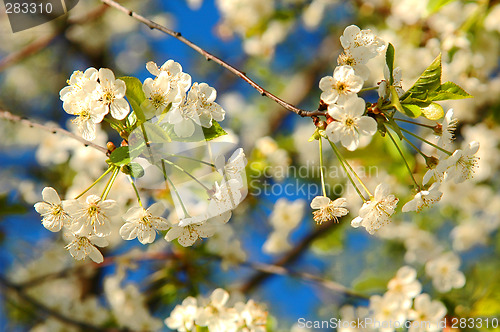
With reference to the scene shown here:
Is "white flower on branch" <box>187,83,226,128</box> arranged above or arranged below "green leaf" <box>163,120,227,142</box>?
above

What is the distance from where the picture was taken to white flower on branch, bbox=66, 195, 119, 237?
3.31ft

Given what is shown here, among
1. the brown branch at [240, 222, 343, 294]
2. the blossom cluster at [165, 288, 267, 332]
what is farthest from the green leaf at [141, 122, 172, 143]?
the brown branch at [240, 222, 343, 294]

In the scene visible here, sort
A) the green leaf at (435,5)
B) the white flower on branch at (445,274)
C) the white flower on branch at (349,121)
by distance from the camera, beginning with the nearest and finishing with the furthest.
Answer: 1. the white flower on branch at (349,121)
2. the green leaf at (435,5)
3. the white flower on branch at (445,274)

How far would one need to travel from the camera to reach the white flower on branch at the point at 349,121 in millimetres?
928

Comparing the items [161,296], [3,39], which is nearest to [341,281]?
[161,296]

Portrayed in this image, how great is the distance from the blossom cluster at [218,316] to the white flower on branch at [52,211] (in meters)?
0.72

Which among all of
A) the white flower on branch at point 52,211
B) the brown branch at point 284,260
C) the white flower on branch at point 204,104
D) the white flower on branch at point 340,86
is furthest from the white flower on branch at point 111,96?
the brown branch at point 284,260

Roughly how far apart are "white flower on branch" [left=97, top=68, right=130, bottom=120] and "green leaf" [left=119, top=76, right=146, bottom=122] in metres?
0.02

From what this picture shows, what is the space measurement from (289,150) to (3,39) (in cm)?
282

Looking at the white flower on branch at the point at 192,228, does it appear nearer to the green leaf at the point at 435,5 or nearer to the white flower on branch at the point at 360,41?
the white flower on branch at the point at 360,41

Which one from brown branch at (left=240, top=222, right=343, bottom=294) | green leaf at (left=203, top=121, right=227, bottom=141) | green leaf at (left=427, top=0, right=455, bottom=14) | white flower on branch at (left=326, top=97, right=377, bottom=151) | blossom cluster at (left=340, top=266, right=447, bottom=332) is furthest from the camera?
brown branch at (left=240, top=222, right=343, bottom=294)

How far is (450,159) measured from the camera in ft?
3.40

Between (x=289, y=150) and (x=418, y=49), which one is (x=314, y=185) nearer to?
(x=289, y=150)

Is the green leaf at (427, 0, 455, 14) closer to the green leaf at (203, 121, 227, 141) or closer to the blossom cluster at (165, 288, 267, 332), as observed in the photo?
the green leaf at (203, 121, 227, 141)
